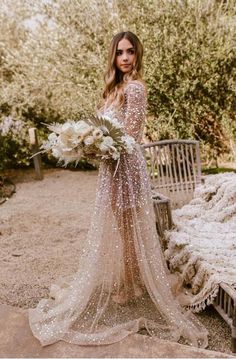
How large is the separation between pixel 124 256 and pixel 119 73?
4.38 ft

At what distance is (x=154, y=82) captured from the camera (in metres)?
6.86

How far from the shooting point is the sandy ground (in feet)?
10.7

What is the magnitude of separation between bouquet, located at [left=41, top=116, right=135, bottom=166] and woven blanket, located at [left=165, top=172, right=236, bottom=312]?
3.69ft

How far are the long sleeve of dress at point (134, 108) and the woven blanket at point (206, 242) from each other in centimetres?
116

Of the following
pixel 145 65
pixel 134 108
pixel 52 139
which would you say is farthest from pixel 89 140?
pixel 145 65

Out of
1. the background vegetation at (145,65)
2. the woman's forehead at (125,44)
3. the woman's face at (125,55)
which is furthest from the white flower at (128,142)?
the background vegetation at (145,65)

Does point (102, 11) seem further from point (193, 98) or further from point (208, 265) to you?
point (208, 265)

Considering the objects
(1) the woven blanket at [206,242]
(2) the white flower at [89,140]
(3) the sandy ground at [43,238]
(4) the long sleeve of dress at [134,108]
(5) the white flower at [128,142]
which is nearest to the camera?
(2) the white flower at [89,140]

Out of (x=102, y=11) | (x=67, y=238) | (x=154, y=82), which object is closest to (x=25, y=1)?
(x=102, y=11)

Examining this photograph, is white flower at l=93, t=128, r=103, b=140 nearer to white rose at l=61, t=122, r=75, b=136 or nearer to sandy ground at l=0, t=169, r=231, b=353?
white rose at l=61, t=122, r=75, b=136

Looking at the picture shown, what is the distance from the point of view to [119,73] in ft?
9.15

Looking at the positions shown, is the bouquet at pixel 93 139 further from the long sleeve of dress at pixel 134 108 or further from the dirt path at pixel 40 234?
the dirt path at pixel 40 234

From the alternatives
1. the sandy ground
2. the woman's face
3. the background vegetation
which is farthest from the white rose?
the background vegetation

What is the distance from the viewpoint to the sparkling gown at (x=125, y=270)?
2.55m
